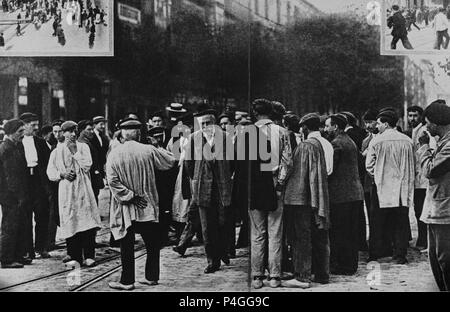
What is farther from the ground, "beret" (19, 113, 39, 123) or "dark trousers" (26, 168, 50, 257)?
"beret" (19, 113, 39, 123)

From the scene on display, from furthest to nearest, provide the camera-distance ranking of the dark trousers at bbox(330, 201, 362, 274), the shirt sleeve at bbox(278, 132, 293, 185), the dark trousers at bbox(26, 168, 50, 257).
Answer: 1. the dark trousers at bbox(26, 168, 50, 257)
2. the dark trousers at bbox(330, 201, 362, 274)
3. the shirt sleeve at bbox(278, 132, 293, 185)

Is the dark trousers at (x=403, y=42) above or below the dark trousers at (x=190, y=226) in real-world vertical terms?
above

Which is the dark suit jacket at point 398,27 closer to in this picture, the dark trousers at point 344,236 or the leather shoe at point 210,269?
the dark trousers at point 344,236

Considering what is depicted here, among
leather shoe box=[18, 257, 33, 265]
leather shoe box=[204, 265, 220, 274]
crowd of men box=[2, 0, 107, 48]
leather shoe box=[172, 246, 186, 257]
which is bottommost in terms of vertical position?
leather shoe box=[204, 265, 220, 274]

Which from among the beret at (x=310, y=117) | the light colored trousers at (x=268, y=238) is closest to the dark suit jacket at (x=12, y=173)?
the light colored trousers at (x=268, y=238)

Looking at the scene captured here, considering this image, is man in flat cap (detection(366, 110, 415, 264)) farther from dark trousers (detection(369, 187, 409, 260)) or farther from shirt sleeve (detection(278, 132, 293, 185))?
shirt sleeve (detection(278, 132, 293, 185))

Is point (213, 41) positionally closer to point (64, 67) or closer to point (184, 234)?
point (64, 67)

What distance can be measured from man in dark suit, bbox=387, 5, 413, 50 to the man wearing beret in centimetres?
381

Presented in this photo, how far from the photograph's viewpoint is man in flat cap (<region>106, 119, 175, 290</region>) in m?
4.96

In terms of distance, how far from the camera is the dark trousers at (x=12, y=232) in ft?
18.4

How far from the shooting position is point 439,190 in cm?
481

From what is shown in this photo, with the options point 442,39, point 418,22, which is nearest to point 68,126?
point 418,22

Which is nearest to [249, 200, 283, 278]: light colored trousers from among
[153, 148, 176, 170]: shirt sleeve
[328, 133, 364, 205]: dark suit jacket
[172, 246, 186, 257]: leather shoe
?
[328, 133, 364, 205]: dark suit jacket
